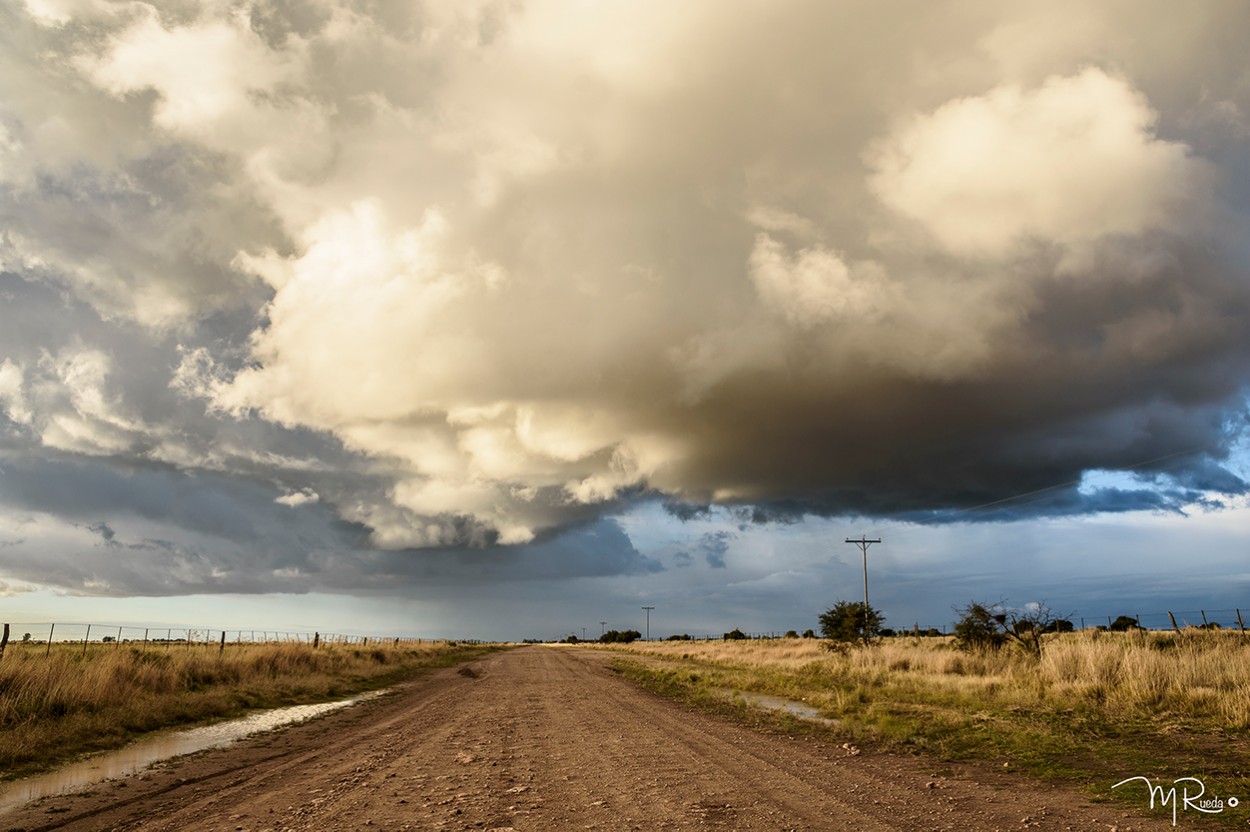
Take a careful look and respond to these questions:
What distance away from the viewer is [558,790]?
360 inches

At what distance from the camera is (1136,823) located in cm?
761

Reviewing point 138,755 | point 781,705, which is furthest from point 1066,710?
point 138,755

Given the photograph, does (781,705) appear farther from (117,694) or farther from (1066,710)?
(117,694)

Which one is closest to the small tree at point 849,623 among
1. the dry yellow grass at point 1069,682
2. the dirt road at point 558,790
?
the dry yellow grass at point 1069,682

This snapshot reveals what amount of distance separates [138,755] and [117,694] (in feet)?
19.7

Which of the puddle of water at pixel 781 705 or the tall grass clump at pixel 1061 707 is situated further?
the puddle of water at pixel 781 705

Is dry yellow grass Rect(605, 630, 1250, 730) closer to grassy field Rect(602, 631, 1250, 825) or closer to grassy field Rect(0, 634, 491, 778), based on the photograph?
grassy field Rect(602, 631, 1250, 825)

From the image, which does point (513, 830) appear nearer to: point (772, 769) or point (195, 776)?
point (772, 769)

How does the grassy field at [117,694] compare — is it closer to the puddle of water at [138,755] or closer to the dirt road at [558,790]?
the puddle of water at [138,755]

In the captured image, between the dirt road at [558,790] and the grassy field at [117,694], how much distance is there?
321 cm

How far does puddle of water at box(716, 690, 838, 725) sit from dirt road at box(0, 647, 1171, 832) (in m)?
3.14

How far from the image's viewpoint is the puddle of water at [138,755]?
398 inches

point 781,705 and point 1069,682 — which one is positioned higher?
point 1069,682

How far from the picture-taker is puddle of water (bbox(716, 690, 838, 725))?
57.2 feet
